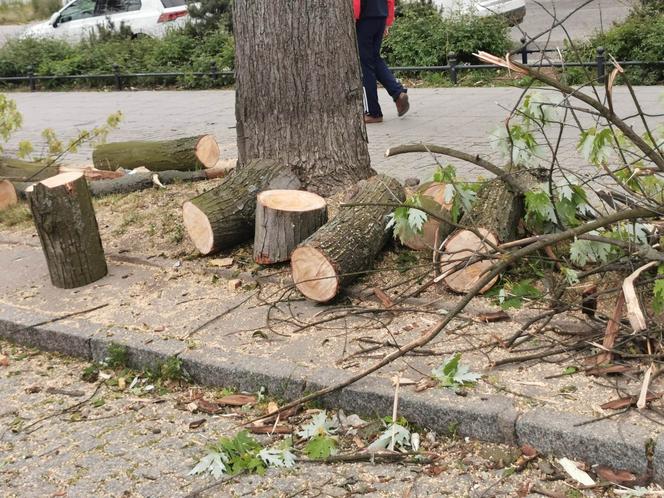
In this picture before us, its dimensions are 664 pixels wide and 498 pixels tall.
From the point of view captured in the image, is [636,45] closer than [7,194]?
No

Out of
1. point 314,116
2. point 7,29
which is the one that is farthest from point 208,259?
point 7,29

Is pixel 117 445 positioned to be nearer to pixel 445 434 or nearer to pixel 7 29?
pixel 445 434

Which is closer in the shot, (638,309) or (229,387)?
(638,309)

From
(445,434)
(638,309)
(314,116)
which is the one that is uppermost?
(314,116)

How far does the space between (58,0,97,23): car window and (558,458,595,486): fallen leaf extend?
2022cm

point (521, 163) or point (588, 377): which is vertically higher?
point (521, 163)

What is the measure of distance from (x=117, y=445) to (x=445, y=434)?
1.43 meters

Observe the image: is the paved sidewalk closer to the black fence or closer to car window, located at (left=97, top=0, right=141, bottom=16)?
the black fence

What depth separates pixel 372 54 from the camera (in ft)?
31.9

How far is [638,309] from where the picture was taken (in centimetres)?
338

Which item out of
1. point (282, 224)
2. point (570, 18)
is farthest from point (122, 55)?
point (282, 224)

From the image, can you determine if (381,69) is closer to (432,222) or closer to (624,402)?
(432,222)

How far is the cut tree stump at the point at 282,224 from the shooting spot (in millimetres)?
5305

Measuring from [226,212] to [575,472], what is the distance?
3.07 meters
